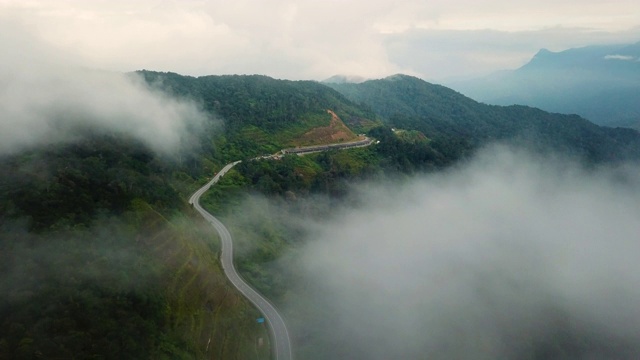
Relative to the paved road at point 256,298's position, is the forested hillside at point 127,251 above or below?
above

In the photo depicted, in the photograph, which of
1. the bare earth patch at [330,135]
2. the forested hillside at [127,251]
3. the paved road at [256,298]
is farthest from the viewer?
the bare earth patch at [330,135]

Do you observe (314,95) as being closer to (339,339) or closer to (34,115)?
(34,115)

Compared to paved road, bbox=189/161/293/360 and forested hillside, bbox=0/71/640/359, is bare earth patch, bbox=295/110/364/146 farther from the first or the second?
paved road, bbox=189/161/293/360

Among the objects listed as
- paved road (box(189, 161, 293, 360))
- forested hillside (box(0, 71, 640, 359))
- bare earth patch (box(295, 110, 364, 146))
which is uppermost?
bare earth patch (box(295, 110, 364, 146))

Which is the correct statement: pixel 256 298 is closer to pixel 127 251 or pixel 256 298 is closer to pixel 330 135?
pixel 127 251

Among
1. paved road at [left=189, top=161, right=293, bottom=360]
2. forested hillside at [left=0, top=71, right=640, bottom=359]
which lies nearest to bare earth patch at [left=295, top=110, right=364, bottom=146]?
forested hillside at [left=0, top=71, right=640, bottom=359]

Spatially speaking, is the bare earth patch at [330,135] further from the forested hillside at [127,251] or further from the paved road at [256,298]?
the paved road at [256,298]

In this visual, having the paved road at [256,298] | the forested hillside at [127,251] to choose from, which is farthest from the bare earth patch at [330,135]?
the paved road at [256,298]

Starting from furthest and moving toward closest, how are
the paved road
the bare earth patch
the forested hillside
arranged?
the bare earth patch
the paved road
the forested hillside

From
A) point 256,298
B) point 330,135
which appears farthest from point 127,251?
point 330,135

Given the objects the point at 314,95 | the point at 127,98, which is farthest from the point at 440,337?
the point at 314,95
